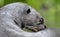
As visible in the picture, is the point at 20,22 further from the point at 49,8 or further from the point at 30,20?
the point at 49,8

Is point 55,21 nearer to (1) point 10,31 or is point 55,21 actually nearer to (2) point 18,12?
(2) point 18,12

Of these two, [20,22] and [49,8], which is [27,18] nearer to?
[20,22]

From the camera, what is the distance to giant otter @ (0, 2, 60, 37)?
87 cm

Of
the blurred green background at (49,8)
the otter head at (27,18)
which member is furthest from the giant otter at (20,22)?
the blurred green background at (49,8)

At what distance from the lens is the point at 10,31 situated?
2.81ft

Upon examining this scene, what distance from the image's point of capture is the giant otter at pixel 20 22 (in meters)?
0.87

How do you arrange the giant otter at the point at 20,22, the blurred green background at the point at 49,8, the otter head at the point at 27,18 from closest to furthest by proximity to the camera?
the giant otter at the point at 20,22 → the otter head at the point at 27,18 → the blurred green background at the point at 49,8

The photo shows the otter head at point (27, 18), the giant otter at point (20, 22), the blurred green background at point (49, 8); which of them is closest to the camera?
the giant otter at point (20, 22)

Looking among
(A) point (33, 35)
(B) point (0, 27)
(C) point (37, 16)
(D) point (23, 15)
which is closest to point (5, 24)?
(B) point (0, 27)

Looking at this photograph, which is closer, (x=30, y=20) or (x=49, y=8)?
(x=30, y=20)

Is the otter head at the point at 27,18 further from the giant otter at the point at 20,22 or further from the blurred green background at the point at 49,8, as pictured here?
the blurred green background at the point at 49,8

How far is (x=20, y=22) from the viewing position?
113 centimetres

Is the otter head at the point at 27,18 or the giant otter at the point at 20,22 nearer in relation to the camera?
the giant otter at the point at 20,22

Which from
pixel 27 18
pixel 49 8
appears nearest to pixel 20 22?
pixel 27 18
